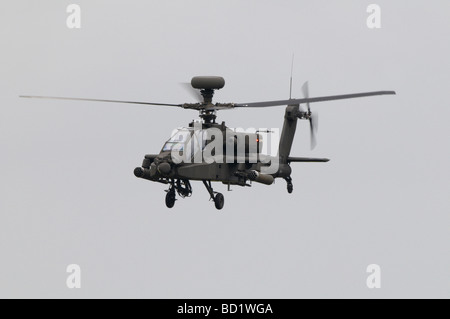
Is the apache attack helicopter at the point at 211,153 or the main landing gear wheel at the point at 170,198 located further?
the main landing gear wheel at the point at 170,198

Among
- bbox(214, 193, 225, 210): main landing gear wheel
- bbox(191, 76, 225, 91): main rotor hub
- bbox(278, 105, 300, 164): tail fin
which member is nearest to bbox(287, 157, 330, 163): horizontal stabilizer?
bbox(278, 105, 300, 164): tail fin

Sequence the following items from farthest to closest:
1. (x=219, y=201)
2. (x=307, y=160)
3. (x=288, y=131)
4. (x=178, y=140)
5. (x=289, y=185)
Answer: (x=288, y=131) < (x=289, y=185) < (x=307, y=160) < (x=219, y=201) < (x=178, y=140)

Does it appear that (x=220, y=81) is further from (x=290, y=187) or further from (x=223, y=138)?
(x=290, y=187)

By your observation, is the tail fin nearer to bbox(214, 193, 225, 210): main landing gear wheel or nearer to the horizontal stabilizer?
the horizontal stabilizer

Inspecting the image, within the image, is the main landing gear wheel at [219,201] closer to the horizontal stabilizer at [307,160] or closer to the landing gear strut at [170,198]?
the landing gear strut at [170,198]

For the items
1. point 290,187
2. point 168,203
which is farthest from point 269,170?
point 168,203

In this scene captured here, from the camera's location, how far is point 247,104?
3412cm

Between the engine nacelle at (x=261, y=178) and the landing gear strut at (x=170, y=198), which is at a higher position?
the engine nacelle at (x=261, y=178)

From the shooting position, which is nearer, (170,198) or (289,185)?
(170,198)

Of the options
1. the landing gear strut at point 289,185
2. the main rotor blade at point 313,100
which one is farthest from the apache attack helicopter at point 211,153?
the landing gear strut at point 289,185

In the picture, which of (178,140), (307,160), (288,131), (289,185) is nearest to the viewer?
(178,140)

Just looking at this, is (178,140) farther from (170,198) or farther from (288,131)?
(288,131)

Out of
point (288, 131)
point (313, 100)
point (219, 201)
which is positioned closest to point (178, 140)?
point (219, 201)

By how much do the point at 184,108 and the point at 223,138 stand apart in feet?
5.53
